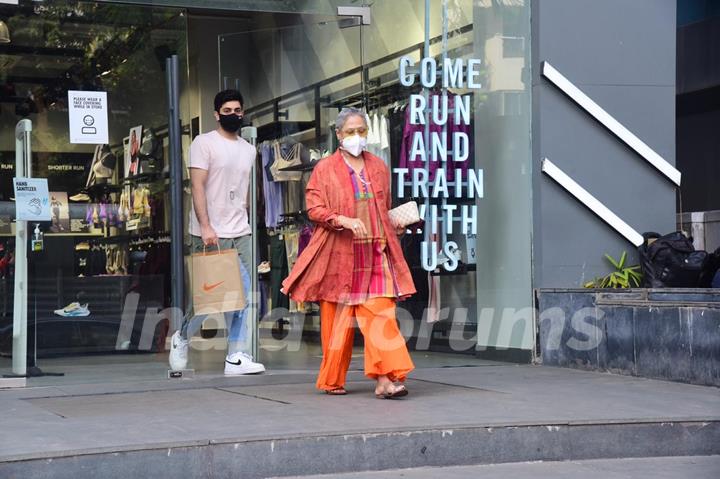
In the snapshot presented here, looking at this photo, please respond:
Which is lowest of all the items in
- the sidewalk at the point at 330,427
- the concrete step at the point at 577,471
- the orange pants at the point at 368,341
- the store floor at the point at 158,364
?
the concrete step at the point at 577,471

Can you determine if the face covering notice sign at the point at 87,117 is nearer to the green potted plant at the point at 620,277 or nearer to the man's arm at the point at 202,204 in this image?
the man's arm at the point at 202,204

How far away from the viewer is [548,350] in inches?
360

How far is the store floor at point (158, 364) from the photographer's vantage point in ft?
27.7

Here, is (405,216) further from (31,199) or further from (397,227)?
(31,199)

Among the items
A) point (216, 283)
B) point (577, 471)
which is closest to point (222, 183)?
point (216, 283)

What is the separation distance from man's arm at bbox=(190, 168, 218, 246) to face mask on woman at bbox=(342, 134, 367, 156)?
62.1 inches

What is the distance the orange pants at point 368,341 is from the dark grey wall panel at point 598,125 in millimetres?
2550

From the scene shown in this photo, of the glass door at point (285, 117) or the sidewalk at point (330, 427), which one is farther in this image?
the glass door at point (285, 117)

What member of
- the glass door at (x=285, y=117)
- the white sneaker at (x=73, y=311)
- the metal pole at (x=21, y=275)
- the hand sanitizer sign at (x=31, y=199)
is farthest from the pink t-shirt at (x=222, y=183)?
the white sneaker at (x=73, y=311)

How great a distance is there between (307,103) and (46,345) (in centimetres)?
324

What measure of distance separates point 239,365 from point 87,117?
Answer: 230cm

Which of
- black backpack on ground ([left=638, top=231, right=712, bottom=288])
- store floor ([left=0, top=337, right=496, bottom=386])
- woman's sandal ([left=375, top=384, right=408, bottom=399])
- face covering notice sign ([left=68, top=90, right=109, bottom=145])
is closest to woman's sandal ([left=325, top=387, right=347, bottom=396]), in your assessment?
woman's sandal ([left=375, top=384, right=408, bottom=399])

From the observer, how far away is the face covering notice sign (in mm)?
→ 8820

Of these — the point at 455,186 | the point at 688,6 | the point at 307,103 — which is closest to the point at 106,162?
the point at 307,103
